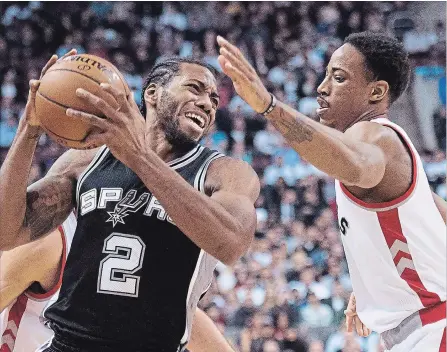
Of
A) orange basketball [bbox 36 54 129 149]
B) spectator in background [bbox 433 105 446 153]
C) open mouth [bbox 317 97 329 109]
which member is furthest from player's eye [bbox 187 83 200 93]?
spectator in background [bbox 433 105 446 153]

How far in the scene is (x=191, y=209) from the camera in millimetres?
2859

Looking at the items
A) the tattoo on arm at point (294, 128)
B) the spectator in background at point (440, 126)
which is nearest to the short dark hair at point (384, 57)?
the tattoo on arm at point (294, 128)

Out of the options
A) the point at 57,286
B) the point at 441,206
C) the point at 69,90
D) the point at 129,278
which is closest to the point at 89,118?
the point at 69,90

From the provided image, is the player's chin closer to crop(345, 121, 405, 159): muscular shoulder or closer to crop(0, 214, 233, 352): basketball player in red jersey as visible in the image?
crop(345, 121, 405, 159): muscular shoulder

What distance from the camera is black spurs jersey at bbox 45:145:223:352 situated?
3189mm

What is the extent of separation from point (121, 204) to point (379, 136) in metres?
1.22

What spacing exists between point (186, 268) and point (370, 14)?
37.9 feet

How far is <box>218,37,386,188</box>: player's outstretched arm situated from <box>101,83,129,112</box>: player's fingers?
1.65ft

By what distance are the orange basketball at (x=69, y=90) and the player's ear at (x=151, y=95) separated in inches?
24.2

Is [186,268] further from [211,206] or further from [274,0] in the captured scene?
[274,0]

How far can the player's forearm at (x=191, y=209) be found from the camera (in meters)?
2.86

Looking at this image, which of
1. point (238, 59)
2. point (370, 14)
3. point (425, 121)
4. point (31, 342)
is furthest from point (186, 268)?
point (370, 14)

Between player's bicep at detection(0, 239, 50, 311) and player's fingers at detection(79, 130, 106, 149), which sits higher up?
player's fingers at detection(79, 130, 106, 149)

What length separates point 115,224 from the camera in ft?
Answer: 10.8
